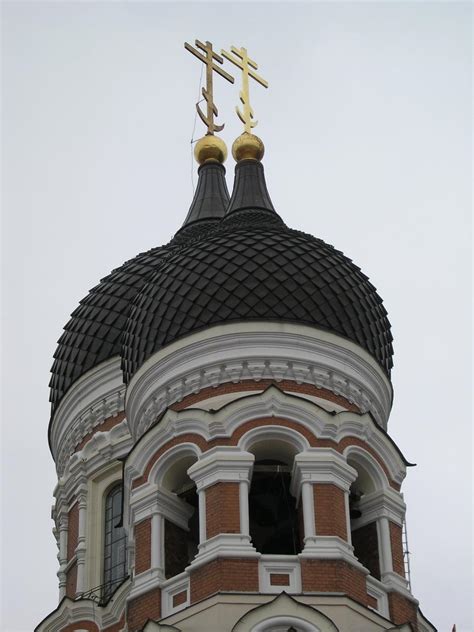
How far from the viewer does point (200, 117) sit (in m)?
30.4

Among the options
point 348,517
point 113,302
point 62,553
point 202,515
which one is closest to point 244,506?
point 202,515

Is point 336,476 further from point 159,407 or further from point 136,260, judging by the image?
point 136,260

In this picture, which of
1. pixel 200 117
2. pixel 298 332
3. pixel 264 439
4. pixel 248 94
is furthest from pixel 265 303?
pixel 200 117

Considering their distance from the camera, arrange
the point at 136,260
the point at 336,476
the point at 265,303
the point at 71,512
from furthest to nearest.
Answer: the point at 136,260 → the point at 71,512 → the point at 265,303 → the point at 336,476

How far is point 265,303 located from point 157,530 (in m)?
3.37

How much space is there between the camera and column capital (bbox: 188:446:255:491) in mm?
21453

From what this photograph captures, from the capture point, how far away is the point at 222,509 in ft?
69.2

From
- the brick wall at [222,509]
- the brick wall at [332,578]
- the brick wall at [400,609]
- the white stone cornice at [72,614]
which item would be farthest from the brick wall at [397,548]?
the white stone cornice at [72,614]

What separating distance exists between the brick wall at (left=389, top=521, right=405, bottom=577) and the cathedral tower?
3cm

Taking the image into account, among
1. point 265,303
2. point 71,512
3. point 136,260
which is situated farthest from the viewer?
point 136,260

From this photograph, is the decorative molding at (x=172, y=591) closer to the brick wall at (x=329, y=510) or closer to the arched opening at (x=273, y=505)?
the brick wall at (x=329, y=510)

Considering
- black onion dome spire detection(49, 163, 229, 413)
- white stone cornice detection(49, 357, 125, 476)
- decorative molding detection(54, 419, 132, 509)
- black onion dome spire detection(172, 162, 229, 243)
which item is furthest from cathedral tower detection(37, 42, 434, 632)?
black onion dome spire detection(49, 163, 229, 413)

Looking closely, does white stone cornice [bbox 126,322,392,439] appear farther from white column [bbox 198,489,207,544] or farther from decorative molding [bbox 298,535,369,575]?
decorative molding [bbox 298,535,369,575]

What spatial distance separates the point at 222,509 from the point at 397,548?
2.34 meters
